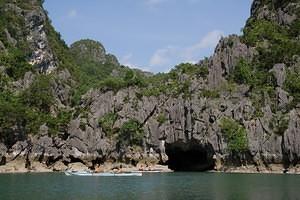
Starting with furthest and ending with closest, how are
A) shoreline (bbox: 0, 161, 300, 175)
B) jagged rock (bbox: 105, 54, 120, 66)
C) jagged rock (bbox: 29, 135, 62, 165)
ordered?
jagged rock (bbox: 105, 54, 120, 66)
jagged rock (bbox: 29, 135, 62, 165)
shoreline (bbox: 0, 161, 300, 175)

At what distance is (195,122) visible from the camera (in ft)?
268

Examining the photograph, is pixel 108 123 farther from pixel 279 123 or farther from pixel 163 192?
pixel 163 192

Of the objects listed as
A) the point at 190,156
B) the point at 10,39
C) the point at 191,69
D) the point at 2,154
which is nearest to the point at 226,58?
the point at 191,69

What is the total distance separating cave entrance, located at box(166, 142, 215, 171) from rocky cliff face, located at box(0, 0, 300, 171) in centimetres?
17

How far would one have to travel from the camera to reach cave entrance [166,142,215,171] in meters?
82.1

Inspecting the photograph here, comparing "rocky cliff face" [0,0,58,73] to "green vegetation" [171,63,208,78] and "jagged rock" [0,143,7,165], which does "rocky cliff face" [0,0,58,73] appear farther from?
"green vegetation" [171,63,208,78]

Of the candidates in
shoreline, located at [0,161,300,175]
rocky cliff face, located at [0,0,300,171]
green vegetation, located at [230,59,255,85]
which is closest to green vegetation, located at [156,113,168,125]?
rocky cliff face, located at [0,0,300,171]

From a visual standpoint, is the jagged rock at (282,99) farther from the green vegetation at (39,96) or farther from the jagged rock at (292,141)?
the green vegetation at (39,96)

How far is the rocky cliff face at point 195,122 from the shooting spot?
7775 cm

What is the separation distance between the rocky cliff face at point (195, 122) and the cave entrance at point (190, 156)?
169 mm

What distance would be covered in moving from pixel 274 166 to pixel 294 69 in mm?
19164

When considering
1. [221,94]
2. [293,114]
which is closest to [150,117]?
[221,94]

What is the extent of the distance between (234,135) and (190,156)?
48.4ft

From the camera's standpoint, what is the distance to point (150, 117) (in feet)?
283
